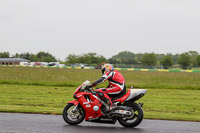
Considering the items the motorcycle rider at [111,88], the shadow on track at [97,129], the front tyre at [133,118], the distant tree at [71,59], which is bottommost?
the shadow on track at [97,129]

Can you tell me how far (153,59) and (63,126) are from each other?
140m

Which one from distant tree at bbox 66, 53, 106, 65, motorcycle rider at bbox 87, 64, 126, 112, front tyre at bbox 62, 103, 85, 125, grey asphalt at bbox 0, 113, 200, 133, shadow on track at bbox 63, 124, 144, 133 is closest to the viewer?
grey asphalt at bbox 0, 113, 200, 133

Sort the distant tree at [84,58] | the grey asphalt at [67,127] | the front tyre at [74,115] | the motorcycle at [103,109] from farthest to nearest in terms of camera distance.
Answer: the distant tree at [84,58] → the front tyre at [74,115] → the motorcycle at [103,109] → the grey asphalt at [67,127]

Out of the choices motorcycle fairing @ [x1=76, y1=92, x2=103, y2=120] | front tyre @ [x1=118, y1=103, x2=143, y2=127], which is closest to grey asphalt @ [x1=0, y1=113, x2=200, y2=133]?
front tyre @ [x1=118, y1=103, x2=143, y2=127]

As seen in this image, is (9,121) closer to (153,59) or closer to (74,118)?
(74,118)

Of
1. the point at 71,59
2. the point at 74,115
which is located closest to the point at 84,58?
the point at 71,59

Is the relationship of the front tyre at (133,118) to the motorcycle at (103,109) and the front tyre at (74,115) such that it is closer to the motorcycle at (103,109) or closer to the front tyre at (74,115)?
the motorcycle at (103,109)

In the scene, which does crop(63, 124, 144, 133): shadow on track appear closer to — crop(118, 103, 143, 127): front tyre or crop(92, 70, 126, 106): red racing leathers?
crop(118, 103, 143, 127): front tyre

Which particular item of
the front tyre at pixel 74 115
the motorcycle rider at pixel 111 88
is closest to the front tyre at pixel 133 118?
the motorcycle rider at pixel 111 88

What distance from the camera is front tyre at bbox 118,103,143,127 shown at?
9148 millimetres

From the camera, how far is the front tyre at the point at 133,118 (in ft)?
30.0

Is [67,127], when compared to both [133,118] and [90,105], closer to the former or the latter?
[90,105]

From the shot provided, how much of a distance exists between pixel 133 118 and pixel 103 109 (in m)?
0.93

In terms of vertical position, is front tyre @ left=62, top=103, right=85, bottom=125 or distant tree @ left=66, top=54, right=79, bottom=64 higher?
distant tree @ left=66, top=54, right=79, bottom=64
